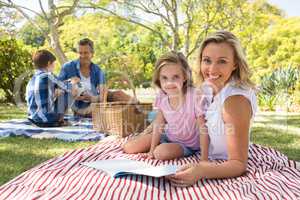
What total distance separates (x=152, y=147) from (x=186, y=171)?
0.83 meters

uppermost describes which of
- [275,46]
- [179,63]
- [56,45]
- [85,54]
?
[275,46]

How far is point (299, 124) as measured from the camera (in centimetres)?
572

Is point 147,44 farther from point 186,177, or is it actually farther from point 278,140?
point 186,177

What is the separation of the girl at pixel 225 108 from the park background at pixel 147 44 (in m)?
Answer: 1.45

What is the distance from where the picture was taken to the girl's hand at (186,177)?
1.87 m

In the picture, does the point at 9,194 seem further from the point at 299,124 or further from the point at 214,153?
the point at 299,124

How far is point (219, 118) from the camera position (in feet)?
7.22

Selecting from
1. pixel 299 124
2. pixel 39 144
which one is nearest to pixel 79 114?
pixel 39 144

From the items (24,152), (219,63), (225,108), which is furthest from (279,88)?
(225,108)

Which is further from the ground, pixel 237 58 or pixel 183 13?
pixel 183 13

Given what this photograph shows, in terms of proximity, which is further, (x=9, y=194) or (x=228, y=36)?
(x=228, y=36)

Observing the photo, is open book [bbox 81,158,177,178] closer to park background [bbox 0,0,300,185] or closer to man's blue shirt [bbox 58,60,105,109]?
park background [bbox 0,0,300,185]

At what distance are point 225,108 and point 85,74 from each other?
3.86 meters

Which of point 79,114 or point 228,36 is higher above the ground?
point 228,36
